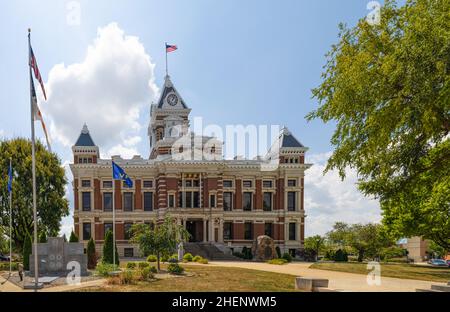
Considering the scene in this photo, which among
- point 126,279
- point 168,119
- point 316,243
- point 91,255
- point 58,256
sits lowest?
point 316,243

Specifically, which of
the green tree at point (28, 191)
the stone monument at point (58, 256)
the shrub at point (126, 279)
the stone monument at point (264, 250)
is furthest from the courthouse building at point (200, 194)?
the shrub at point (126, 279)

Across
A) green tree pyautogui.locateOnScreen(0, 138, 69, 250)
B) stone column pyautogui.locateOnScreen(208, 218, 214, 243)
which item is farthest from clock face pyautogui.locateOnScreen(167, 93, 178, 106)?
green tree pyautogui.locateOnScreen(0, 138, 69, 250)

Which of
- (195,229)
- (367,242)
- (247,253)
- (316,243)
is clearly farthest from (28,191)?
(316,243)

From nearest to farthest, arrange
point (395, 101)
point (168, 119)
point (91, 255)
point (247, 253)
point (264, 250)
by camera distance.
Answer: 1. point (395, 101)
2. point (91, 255)
3. point (264, 250)
4. point (247, 253)
5. point (168, 119)

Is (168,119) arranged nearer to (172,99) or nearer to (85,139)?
(172,99)

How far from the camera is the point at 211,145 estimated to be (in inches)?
2667

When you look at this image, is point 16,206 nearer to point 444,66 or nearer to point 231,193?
point 231,193

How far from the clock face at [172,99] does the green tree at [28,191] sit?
24735 mm

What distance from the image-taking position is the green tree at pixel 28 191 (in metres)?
49.7

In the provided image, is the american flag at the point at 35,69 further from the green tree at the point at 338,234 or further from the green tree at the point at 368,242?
the green tree at the point at 338,234

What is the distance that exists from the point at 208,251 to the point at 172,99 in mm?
27929

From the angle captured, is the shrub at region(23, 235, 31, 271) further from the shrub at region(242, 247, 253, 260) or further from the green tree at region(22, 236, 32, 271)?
the shrub at region(242, 247, 253, 260)

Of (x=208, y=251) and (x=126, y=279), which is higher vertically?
(x=126, y=279)

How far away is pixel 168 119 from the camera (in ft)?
230
